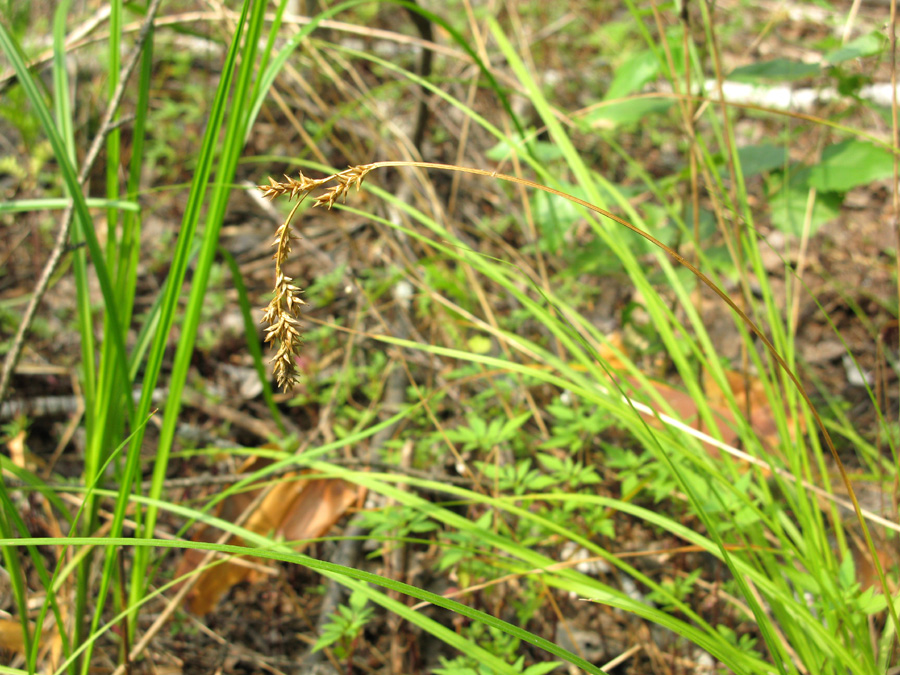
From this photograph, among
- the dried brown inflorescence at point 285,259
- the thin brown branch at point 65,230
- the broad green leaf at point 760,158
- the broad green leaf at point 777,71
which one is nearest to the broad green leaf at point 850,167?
the broad green leaf at point 760,158

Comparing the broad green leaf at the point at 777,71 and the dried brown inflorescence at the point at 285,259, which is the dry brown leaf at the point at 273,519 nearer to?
the dried brown inflorescence at the point at 285,259

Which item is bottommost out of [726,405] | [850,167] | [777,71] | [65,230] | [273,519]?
[273,519]

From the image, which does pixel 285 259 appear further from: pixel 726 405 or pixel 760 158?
pixel 760 158

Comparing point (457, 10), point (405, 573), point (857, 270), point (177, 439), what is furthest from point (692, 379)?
point (457, 10)

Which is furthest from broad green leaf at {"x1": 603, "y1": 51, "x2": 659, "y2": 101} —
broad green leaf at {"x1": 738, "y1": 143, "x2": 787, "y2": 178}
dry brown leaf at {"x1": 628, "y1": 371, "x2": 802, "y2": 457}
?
dry brown leaf at {"x1": 628, "y1": 371, "x2": 802, "y2": 457}

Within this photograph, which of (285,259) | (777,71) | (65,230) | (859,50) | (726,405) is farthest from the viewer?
(726,405)

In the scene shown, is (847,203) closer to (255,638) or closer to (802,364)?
(802,364)

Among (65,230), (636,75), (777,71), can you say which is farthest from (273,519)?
(777,71)

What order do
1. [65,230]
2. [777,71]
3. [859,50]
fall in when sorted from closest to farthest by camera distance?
[65,230]
[859,50]
[777,71]

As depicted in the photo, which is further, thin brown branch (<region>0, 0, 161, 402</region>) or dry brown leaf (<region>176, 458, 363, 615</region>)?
dry brown leaf (<region>176, 458, 363, 615</region>)

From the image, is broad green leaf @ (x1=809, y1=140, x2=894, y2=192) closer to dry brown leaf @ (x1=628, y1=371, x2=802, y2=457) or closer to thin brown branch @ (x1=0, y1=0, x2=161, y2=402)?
dry brown leaf @ (x1=628, y1=371, x2=802, y2=457)
